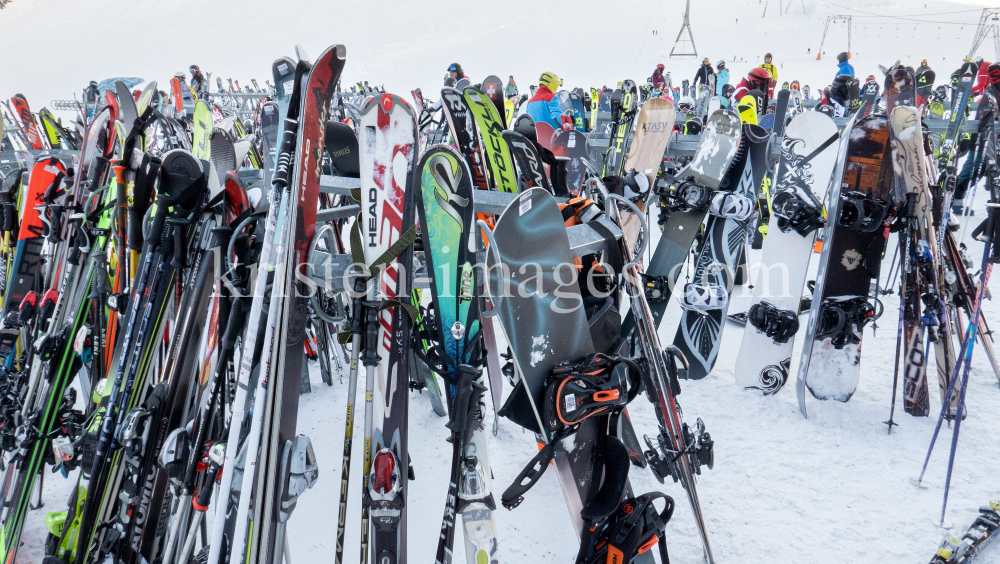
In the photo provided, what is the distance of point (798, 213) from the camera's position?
2941 mm

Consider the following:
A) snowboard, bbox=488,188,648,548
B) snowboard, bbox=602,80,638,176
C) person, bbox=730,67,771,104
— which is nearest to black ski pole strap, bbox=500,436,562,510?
snowboard, bbox=488,188,648,548

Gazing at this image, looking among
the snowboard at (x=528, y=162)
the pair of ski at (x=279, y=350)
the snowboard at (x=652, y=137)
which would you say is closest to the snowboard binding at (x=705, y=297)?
the snowboard at (x=652, y=137)

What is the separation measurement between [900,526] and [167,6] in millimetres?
49929

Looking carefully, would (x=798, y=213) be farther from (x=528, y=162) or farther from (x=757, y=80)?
(x=757, y=80)

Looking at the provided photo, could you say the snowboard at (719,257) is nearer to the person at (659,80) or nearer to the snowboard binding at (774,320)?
the snowboard binding at (774,320)

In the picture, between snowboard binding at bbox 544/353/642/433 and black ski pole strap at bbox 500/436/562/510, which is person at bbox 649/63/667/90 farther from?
black ski pole strap at bbox 500/436/562/510

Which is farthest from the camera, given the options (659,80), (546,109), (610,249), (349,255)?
(659,80)

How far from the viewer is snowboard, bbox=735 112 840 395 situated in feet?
10.0

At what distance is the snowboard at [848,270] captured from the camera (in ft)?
8.98

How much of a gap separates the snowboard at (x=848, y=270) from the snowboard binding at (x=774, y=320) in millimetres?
110

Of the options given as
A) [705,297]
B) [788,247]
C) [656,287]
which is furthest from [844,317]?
[656,287]

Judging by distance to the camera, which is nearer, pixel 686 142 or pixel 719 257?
pixel 719 257

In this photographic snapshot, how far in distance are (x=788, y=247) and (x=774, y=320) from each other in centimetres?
42

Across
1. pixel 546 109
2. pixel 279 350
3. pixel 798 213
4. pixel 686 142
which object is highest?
pixel 546 109
